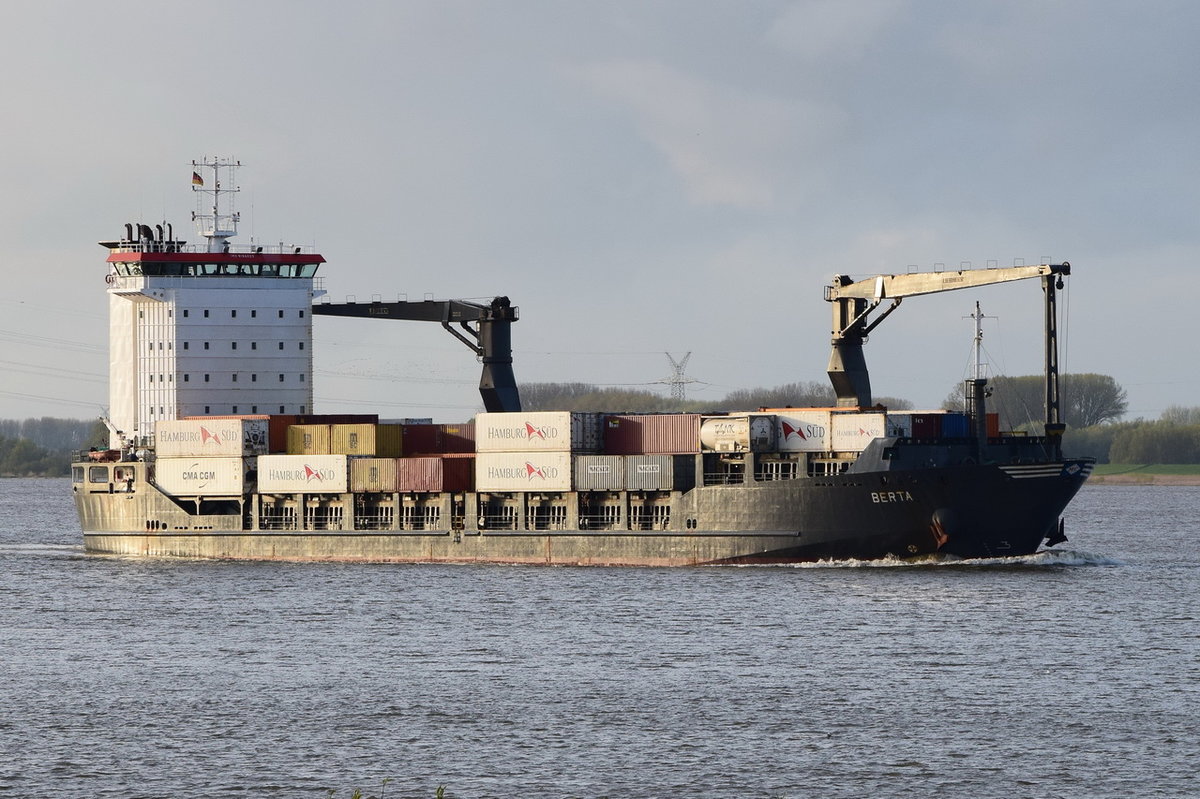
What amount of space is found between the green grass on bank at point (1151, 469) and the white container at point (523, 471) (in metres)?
113

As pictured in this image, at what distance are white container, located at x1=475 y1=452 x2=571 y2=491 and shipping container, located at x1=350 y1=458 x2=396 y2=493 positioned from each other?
349 centimetres

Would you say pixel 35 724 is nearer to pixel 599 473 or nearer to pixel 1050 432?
pixel 599 473

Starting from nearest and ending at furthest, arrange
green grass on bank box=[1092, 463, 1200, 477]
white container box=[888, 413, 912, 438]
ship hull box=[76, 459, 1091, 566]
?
ship hull box=[76, 459, 1091, 566] → white container box=[888, 413, 912, 438] → green grass on bank box=[1092, 463, 1200, 477]

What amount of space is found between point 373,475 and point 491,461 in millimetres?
5086

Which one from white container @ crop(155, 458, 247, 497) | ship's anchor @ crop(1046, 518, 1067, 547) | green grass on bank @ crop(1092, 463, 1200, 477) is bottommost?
ship's anchor @ crop(1046, 518, 1067, 547)

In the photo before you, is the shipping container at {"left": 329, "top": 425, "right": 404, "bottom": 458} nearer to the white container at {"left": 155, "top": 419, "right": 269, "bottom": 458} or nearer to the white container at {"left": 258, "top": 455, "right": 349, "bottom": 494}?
the white container at {"left": 258, "top": 455, "right": 349, "bottom": 494}

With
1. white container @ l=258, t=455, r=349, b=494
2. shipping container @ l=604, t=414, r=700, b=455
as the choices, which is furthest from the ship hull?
shipping container @ l=604, t=414, r=700, b=455

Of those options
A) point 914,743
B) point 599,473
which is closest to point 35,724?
point 914,743

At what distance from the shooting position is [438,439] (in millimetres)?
67625

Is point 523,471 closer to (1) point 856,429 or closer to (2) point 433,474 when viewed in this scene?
(2) point 433,474

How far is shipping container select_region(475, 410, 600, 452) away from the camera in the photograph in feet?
200

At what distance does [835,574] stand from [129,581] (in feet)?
83.0

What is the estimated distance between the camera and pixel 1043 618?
4541cm

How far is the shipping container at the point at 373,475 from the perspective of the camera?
64125 mm
